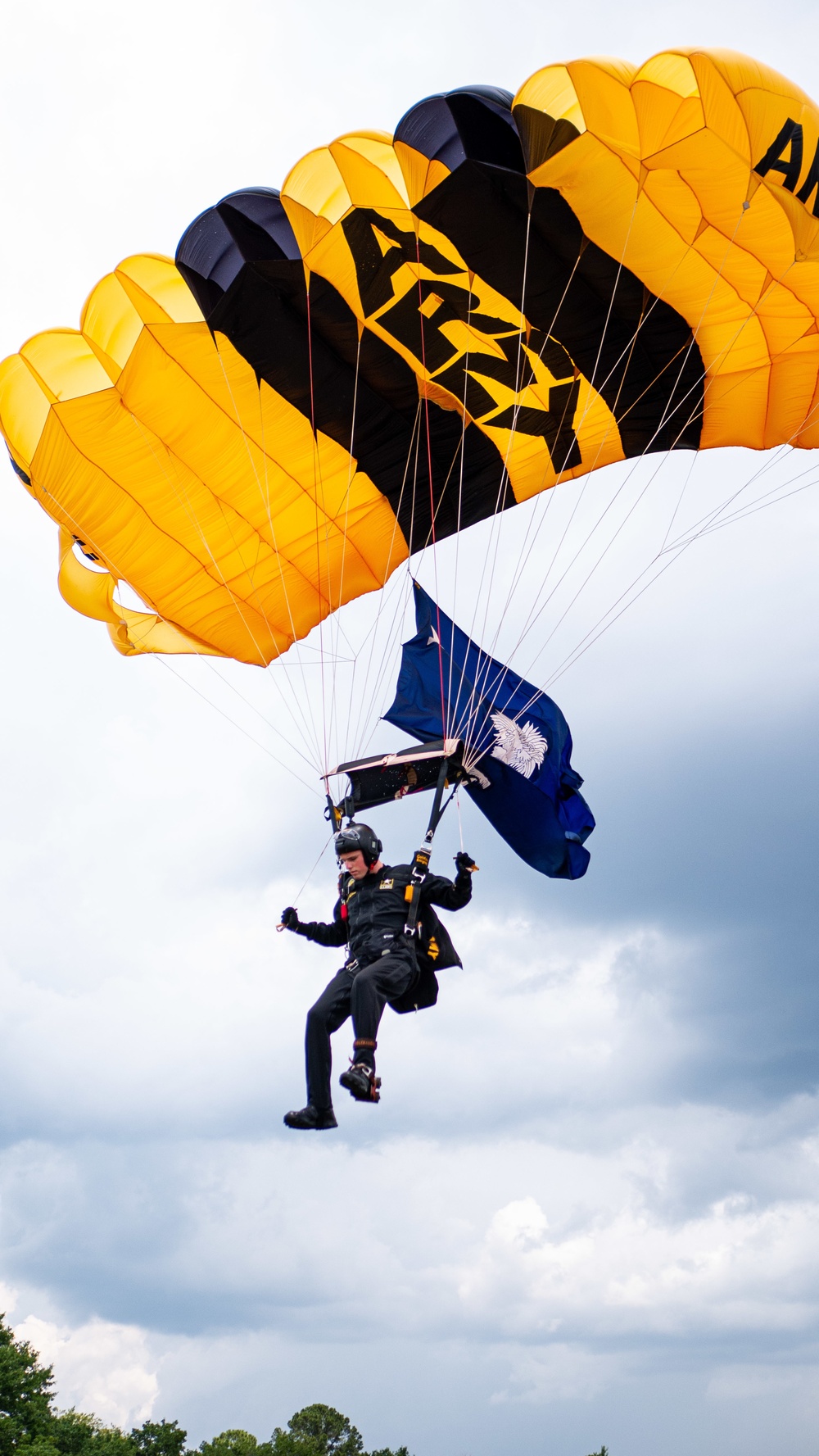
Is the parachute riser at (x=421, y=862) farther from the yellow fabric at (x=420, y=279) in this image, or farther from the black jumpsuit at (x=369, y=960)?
the yellow fabric at (x=420, y=279)

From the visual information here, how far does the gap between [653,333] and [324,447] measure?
2.54m

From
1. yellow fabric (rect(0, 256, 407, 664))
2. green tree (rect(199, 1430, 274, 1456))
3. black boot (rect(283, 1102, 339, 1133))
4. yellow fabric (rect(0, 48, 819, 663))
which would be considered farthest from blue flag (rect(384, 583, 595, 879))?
green tree (rect(199, 1430, 274, 1456))

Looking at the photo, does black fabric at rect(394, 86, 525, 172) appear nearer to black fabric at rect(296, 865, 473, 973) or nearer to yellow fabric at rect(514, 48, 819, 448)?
yellow fabric at rect(514, 48, 819, 448)

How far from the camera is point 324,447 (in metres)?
9.79

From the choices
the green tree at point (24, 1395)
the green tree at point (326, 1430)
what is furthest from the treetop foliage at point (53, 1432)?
the green tree at point (326, 1430)

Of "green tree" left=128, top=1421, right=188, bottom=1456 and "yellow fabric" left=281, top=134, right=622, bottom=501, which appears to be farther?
"green tree" left=128, top=1421, right=188, bottom=1456

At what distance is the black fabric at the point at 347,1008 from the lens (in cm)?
694

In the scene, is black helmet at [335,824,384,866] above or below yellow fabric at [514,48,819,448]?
below

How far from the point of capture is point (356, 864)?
763cm

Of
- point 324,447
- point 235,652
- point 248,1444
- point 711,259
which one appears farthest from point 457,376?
point 248,1444

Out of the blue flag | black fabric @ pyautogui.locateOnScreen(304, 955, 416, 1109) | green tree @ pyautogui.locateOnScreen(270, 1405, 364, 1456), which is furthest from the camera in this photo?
green tree @ pyautogui.locateOnScreen(270, 1405, 364, 1456)

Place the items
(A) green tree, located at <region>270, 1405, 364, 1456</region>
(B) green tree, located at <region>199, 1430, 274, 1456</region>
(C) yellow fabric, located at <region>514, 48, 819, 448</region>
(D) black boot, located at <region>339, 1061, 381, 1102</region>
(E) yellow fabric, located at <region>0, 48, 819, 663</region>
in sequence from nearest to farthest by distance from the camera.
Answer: (D) black boot, located at <region>339, 1061, 381, 1102</region> < (C) yellow fabric, located at <region>514, 48, 819, 448</region> < (E) yellow fabric, located at <region>0, 48, 819, 663</region> < (B) green tree, located at <region>199, 1430, 274, 1456</region> < (A) green tree, located at <region>270, 1405, 364, 1456</region>

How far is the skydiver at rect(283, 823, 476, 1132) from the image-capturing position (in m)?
7.00

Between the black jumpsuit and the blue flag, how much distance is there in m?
1.52
